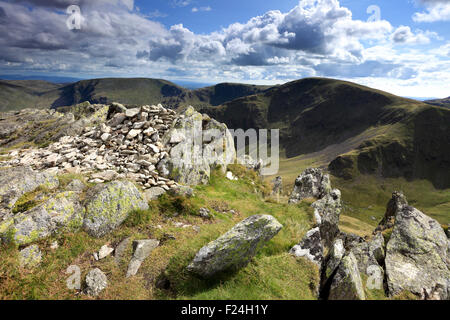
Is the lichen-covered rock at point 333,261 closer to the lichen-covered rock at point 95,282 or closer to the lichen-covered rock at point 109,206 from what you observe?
the lichen-covered rock at point 95,282

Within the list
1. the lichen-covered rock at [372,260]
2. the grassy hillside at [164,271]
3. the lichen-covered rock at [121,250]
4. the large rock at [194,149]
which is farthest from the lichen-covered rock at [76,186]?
the lichen-covered rock at [372,260]

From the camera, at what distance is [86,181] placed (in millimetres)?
15906

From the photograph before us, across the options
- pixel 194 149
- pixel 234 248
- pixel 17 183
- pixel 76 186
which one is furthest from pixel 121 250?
pixel 194 149

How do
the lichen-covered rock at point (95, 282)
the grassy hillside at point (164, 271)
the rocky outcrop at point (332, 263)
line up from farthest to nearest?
the rocky outcrop at point (332, 263) < the lichen-covered rock at point (95, 282) < the grassy hillside at point (164, 271)

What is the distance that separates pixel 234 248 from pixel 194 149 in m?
16.6

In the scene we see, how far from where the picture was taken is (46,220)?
11422 mm

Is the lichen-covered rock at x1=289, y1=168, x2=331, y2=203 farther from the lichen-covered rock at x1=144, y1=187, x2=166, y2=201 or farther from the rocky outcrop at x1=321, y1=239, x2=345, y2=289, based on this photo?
the lichen-covered rock at x1=144, y1=187, x2=166, y2=201

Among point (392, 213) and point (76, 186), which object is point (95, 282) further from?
point (392, 213)

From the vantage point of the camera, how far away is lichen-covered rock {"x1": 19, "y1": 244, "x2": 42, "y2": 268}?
10.0m

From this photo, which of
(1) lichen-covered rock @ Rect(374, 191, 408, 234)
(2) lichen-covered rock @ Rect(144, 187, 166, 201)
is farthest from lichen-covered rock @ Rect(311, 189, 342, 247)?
(2) lichen-covered rock @ Rect(144, 187, 166, 201)

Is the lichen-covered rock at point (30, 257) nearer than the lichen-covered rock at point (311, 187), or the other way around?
the lichen-covered rock at point (30, 257)

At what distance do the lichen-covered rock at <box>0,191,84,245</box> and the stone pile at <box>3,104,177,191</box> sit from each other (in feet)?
12.4

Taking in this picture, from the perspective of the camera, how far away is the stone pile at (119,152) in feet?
60.8

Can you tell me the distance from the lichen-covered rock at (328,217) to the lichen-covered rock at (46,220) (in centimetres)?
1717
